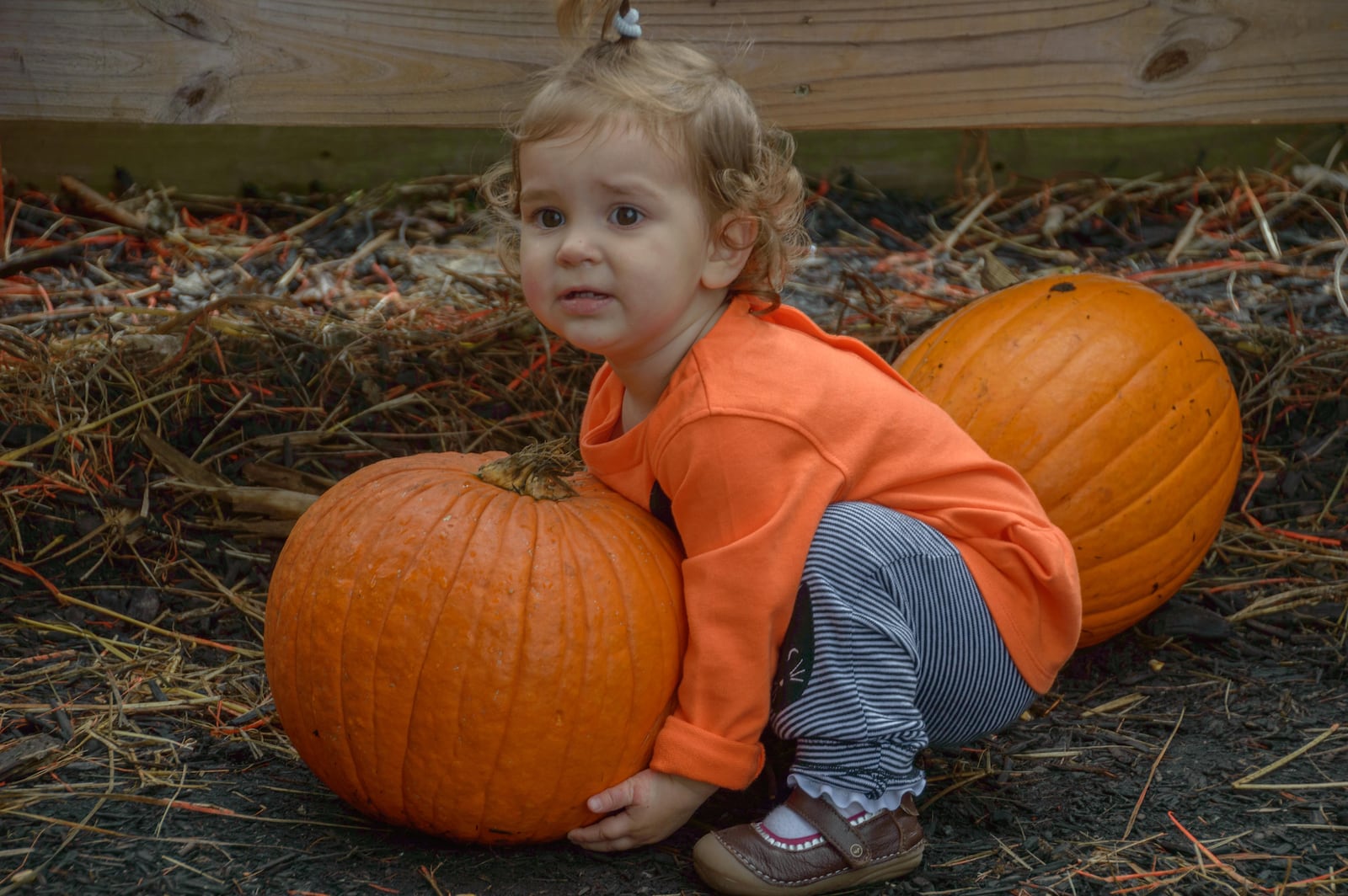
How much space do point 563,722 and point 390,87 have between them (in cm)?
200

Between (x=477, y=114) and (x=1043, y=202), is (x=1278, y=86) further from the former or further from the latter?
(x=477, y=114)

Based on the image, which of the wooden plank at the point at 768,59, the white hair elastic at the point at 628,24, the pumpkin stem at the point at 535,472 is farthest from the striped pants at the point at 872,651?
the wooden plank at the point at 768,59

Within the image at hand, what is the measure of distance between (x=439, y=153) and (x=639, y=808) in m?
3.70

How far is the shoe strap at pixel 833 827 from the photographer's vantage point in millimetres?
2189

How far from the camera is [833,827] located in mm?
2209

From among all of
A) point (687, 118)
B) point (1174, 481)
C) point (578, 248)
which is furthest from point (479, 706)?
point (1174, 481)

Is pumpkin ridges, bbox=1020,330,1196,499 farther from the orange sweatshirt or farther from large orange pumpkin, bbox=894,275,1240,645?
the orange sweatshirt

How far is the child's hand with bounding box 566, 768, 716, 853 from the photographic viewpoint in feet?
7.32

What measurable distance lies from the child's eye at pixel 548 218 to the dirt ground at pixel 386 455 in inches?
45.4

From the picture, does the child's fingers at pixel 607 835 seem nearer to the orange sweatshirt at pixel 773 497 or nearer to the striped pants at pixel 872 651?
the orange sweatshirt at pixel 773 497

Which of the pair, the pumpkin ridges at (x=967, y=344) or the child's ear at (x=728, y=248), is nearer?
the child's ear at (x=728, y=248)

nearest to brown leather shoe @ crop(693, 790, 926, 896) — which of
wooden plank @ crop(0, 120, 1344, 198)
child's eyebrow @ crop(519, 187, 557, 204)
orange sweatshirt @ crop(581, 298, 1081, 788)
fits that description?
orange sweatshirt @ crop(581, 298, 1081, 788)

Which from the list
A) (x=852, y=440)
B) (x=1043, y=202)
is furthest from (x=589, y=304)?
(x=1043, y=202)

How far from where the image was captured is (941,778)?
262cm
